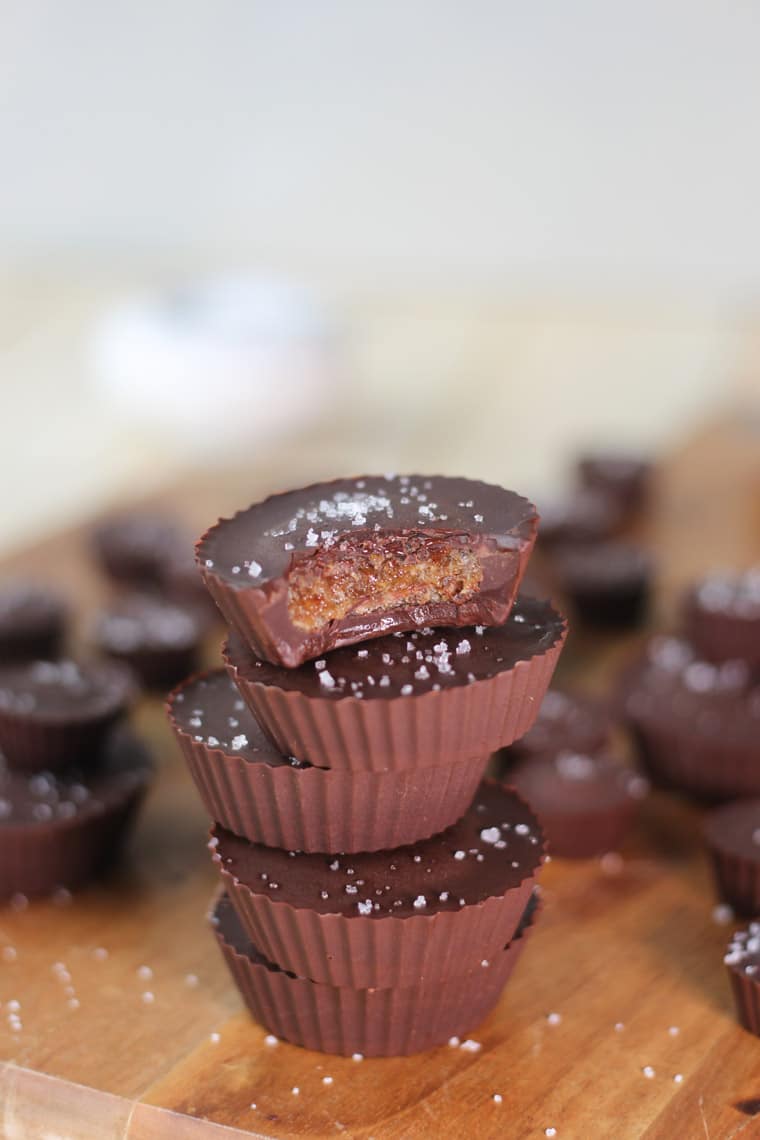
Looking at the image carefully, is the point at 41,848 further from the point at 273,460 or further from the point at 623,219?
the point at 623,219

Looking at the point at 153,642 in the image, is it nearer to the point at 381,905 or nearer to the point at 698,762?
the point at 698,762

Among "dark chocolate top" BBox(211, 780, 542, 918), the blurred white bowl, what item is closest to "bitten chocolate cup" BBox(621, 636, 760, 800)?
"dark chocolate top" BBox(211, 780, 542, 918)

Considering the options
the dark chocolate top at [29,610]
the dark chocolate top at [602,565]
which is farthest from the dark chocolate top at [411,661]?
the dark chocolate top at [602,565]

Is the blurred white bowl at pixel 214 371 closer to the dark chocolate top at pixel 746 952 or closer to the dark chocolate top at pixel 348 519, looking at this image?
the dark chocolate top at pixel 348 519

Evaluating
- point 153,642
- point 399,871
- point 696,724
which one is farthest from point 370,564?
point 153,642

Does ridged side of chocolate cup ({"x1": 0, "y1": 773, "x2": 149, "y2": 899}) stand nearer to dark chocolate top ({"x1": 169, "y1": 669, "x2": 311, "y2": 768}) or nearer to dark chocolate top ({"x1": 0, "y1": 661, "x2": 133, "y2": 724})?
dark chocolate top ({"x1": 0, "y1": 661, "x2": 133, "y2": 724})

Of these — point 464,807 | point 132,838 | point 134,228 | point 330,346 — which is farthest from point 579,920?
point 134,228
